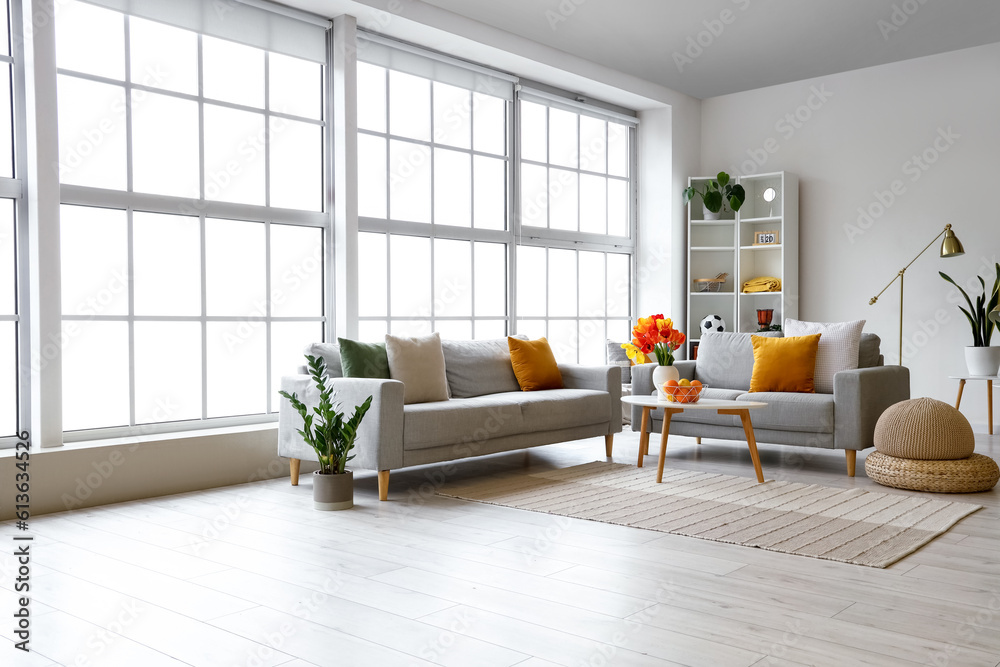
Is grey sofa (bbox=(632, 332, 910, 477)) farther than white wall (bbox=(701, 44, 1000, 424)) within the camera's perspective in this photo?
No

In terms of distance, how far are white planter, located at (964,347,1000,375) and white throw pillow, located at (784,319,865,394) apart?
1.76 metres

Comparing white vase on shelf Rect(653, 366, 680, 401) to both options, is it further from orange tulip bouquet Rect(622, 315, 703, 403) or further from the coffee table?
the coffee table

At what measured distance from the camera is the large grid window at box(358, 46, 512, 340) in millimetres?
5707

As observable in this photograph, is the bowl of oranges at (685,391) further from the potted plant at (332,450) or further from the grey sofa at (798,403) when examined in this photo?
the potted plant at (332,450)

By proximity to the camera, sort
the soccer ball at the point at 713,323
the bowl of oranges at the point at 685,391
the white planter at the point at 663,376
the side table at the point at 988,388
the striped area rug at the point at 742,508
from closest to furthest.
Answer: the striped area rug at the point at 742,508 < the bowl of oranges at the point at 685,391 < the white planter at the point at 663,376 < the side table at the point at 988,388 < the soccer ball at the point at 713,323

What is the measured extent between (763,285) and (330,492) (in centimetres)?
505

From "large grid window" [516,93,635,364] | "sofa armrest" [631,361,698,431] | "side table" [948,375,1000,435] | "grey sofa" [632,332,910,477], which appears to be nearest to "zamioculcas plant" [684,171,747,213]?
"large grid window" [516,93,635,364]

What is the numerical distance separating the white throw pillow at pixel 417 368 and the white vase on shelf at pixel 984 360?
419 cm

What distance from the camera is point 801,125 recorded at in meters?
7.65

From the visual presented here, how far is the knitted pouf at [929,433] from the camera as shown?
4.21 metres

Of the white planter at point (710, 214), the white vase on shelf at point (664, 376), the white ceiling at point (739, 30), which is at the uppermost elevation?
the white ceiling at point (739, 30)

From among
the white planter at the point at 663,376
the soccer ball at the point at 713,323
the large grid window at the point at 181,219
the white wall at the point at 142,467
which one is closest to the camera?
the white wall at the point at 142,467

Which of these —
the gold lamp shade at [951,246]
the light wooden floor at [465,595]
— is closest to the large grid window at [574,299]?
the gold lamp shade at [951,246]

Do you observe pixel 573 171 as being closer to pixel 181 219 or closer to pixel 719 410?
pixel 719 410
